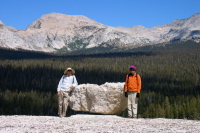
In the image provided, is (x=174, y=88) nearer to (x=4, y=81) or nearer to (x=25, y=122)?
(x=4, y=81)

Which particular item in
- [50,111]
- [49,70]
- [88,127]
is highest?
[49,70]

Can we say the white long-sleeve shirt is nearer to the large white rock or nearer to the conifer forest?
the large white rock

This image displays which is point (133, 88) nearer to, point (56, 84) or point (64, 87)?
point (64, 87)

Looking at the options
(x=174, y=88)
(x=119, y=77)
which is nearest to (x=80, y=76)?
(x=119, y=77)

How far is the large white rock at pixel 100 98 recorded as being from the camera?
74.5ft

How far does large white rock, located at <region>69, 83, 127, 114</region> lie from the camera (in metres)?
22.7

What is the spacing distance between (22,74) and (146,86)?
62.9 m

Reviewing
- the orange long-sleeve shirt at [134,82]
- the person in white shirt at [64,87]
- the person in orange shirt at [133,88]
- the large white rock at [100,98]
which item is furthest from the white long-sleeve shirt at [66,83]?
the orange long-sleeve shirt at [134,82]

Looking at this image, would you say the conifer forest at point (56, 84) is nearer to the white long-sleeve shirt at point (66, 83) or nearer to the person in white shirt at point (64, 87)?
the person in white shirt at point (64, 87)

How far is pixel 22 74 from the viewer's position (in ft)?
473

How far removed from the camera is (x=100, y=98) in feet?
75.8

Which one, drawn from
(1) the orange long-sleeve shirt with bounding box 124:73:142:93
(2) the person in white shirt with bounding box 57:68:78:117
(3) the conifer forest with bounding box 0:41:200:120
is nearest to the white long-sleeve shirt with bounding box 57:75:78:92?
(2) the person in white shirt with bounding box 57:68:78:117

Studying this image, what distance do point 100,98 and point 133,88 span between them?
13.2 feet

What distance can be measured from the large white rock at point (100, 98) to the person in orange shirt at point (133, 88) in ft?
6.96
